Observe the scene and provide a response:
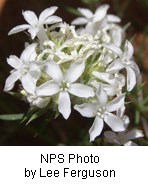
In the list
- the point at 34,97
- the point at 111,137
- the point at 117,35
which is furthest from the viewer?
the point at 117,35

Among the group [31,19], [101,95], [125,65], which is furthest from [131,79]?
[31,19]

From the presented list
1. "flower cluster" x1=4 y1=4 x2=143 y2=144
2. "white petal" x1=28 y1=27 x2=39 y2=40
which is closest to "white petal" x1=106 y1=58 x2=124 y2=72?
"flower cluster" x1=4 y1=4 x2=143 y2=144

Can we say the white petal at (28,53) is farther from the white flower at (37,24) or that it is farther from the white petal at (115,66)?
the white petal at (115,66)

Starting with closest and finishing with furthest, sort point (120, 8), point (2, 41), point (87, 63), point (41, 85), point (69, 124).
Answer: point (41, 85) → point (87, 63) → point (69, 124) → point (2, 41) → point (120, 8)

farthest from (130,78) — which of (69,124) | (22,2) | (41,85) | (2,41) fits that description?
(22,2)

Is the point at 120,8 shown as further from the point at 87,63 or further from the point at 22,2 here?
the point at 87,63

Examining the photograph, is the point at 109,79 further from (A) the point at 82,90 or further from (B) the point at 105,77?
(A) the point at 82,90
